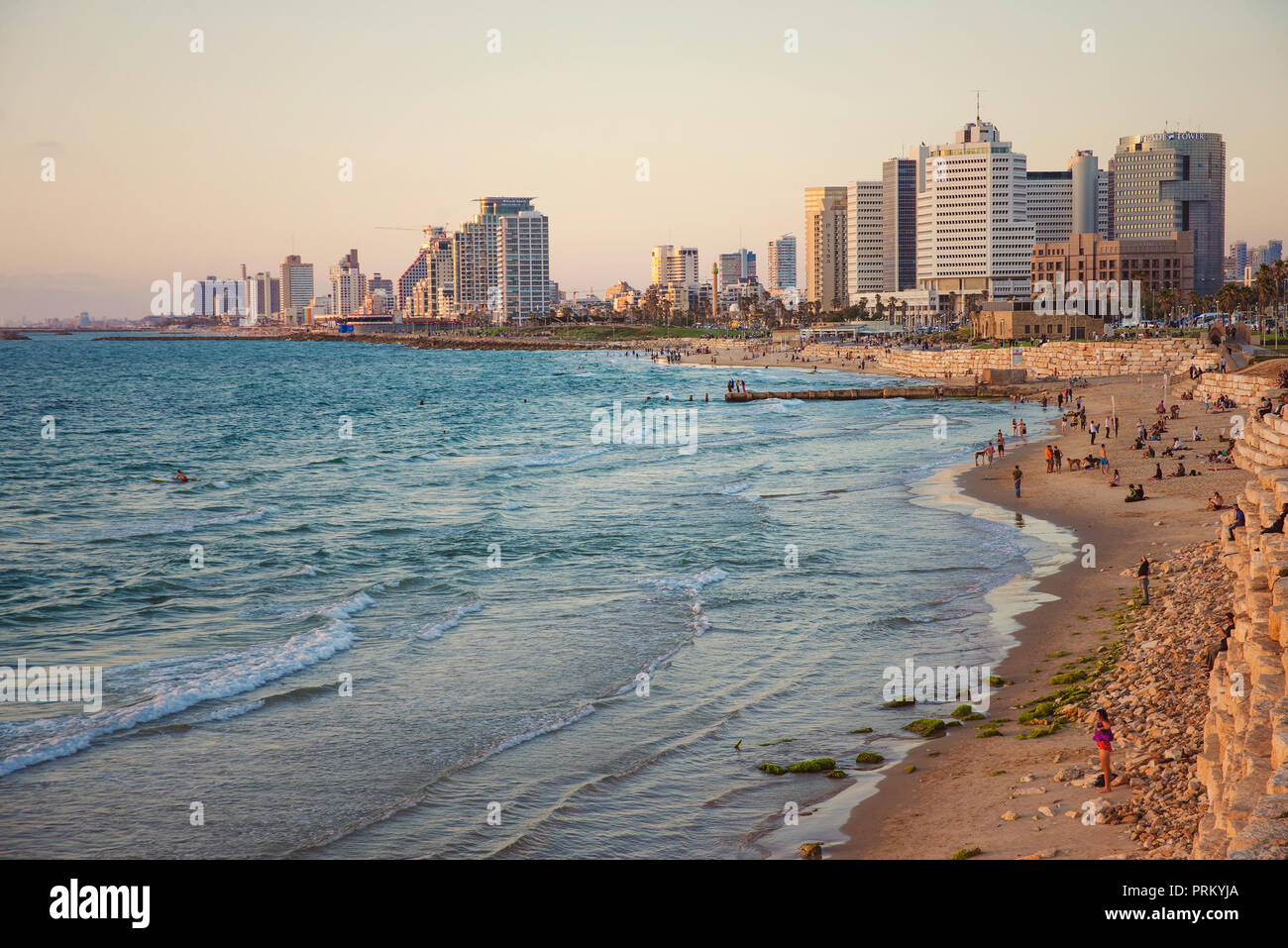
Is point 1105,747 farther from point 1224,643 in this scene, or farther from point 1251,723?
point 1224,643

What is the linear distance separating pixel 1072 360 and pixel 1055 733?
8700 cm

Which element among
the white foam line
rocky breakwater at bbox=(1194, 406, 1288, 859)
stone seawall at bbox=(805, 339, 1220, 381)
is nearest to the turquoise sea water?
the white foam line

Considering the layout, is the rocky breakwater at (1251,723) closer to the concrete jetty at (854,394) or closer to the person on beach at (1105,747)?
the person on beach at (1105,747)

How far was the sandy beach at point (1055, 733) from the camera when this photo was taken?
13969 millimetres

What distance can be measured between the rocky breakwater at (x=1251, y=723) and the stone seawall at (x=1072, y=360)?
61.8m

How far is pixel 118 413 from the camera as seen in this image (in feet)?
330

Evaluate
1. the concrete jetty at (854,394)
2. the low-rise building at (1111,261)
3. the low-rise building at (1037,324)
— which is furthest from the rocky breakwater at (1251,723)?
the low-rise building at (1111,261)

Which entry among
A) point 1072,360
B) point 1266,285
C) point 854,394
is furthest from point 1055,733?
point 1266,285

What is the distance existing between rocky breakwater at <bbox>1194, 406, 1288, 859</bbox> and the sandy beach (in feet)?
3.23

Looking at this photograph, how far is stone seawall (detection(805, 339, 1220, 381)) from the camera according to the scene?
85.4m
